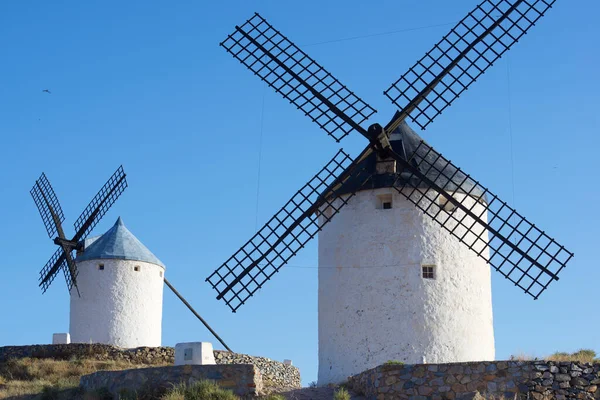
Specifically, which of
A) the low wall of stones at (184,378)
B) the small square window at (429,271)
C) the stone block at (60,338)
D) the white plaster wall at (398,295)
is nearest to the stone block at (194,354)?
the low wall of stones at (184,378)

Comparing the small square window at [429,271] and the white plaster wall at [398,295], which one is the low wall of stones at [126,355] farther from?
the small square window at [429,271]

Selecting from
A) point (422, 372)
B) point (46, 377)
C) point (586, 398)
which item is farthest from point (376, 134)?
point (46, 377)

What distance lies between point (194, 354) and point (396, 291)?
3.72 m

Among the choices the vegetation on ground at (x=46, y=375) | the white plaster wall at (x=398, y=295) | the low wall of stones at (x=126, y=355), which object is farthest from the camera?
the low wall of stones at (x=126, y=355)

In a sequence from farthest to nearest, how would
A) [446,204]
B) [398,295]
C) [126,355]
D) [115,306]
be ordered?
[115,306], [126,355], [446,204], [398,295]

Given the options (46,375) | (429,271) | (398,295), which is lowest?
(46,375)

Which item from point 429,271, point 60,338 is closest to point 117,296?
point 60,338

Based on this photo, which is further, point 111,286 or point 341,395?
point 111,286

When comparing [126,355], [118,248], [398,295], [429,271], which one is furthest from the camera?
[118,248]

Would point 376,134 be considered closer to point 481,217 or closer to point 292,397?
point 481,217

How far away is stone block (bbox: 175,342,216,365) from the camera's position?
50.3ft

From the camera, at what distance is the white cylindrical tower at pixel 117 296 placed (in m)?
24.1

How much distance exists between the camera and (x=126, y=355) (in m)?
21.9

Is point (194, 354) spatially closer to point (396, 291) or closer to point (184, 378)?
point (184, 378)
